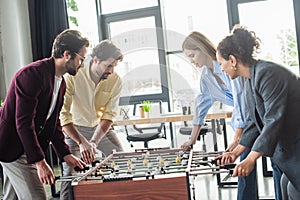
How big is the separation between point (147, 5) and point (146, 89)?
4.30 ft

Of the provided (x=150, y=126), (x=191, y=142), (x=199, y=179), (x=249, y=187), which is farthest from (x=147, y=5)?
(x=249, y=187)

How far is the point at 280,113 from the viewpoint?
1.73 metres

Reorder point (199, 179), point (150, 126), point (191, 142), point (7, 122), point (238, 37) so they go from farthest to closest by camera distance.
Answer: point (150, 126), point (199, 179), point (191, 142), point (7, 122), point (238, 37)

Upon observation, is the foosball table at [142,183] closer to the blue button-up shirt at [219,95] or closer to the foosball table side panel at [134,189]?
the foosball table side panel at [134,189]

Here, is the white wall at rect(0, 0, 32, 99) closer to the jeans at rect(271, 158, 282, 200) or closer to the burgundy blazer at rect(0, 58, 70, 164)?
the burgundy blazer at rect(0, 58, 70, 164)

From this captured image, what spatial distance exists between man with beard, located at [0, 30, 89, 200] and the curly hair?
83 centimetres

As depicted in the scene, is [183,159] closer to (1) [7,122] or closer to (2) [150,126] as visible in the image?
(1) [7,122]

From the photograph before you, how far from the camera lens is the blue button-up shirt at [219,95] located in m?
2.41

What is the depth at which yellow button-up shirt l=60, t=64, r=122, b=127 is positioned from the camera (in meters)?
2.80

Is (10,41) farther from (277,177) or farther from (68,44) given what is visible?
(277,177)

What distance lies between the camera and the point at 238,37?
1.91 meters

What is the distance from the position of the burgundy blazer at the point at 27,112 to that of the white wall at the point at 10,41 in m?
3.07

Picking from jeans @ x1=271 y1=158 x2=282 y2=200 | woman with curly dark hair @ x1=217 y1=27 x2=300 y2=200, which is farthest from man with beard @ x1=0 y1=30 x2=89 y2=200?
jeans @ x1=271 y1=158 x2=282 y2=200

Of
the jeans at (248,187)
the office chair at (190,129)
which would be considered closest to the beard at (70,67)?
the jeans at (248,187)
